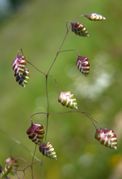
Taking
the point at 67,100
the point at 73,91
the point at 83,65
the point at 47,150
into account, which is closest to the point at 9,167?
the point at 47,150

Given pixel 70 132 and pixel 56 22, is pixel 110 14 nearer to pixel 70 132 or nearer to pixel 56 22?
pixel 56 22

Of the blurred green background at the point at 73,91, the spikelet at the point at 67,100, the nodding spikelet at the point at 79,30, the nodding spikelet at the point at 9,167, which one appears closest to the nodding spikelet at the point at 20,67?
the spikelet at the point at 67,100

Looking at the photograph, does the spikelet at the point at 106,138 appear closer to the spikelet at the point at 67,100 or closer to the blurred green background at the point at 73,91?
the spikelet at the point at 67,100

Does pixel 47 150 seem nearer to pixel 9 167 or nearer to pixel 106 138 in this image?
pixel 9 167

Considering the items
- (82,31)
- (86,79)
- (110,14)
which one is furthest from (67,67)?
(82,31)

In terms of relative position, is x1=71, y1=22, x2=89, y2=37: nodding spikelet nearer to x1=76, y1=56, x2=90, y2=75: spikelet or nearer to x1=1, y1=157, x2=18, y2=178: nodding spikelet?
x1=76, y1=56, x2=90, y2=75: spikelet

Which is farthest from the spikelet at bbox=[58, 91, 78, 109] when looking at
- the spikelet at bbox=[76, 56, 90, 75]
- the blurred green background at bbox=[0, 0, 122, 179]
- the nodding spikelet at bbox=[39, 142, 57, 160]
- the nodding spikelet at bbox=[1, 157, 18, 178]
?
the blurred green background at bbox=[0, 0, 122, 179]

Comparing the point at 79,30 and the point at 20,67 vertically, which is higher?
the point at 79,30
